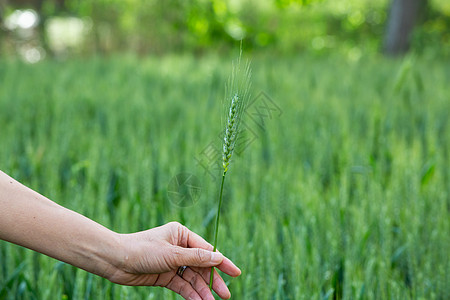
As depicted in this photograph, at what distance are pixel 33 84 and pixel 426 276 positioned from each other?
341 centimetres

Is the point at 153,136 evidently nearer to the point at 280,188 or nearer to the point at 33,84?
the point at 280,188

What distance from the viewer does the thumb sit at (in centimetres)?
104

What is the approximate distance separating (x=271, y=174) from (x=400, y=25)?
541 cm

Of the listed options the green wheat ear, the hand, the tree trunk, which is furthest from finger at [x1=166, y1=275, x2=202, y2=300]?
the tree trunk

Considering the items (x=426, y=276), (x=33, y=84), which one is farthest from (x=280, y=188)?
(x=33, y=84)

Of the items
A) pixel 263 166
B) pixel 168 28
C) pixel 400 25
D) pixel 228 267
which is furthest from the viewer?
pixel 168 28

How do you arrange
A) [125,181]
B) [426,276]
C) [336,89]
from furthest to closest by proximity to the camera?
[336,89] < [125,181] < [426,276]

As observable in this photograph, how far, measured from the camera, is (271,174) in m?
2.15

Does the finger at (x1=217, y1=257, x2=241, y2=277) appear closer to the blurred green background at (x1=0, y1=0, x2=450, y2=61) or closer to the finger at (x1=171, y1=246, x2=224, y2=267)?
the finger at (x1=171, y1=246, x2=224, y2=267)

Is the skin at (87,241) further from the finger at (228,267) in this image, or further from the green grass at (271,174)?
the green grass at (271,174)

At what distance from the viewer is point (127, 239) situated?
105cm

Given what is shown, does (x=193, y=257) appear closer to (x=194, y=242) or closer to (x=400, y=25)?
(x=194, y=242)

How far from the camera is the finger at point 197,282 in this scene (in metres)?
1.14

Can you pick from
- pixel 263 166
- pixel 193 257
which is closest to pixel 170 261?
pixel 193 257
